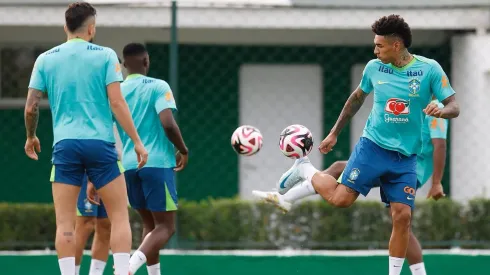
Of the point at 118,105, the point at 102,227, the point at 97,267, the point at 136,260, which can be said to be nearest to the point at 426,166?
the point at 136,260

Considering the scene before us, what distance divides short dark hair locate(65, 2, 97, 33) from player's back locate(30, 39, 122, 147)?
96mm

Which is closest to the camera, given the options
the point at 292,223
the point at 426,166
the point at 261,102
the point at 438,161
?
the point at 438,161

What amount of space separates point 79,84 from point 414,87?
7.30ft

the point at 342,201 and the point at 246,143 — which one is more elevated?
the point at 246,143

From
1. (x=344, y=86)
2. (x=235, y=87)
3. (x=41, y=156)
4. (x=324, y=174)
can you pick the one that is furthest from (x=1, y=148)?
(x=324, y=174)

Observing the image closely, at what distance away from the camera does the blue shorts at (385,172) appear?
7348 mm

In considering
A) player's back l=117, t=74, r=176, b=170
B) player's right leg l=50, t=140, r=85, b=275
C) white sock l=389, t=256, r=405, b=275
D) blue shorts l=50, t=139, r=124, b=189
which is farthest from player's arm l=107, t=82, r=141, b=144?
white sock l=389, t=256, r=405, b=275

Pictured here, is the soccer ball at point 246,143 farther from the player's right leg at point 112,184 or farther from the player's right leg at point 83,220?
the player's right leg at point 112,184

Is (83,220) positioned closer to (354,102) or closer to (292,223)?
(354,102)

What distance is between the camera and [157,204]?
802 centimetres

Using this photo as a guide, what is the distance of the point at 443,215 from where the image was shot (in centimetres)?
1105

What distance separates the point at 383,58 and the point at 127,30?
6.34 metres

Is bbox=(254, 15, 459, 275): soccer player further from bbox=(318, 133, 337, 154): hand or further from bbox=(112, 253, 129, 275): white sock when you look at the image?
bbox=(112, 253, 129, 275): white sock

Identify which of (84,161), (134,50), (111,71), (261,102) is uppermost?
(261,102)
